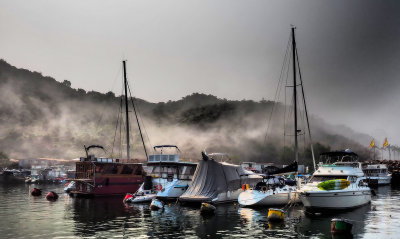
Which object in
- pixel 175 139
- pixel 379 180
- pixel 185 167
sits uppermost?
pixel 175 139

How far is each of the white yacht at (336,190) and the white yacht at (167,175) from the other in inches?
695

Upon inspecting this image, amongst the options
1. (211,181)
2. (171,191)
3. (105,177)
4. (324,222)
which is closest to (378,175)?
(211,181)

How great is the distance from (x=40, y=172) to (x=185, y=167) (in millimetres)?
66560

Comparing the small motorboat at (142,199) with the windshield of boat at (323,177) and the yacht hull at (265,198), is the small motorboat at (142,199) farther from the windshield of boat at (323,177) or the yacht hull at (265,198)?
the windshield of boat at (323,177)

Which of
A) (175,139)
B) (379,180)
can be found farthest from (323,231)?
(175,139)

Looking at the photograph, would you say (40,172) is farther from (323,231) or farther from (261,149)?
(261,149)

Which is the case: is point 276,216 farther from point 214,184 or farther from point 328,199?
point 214,184

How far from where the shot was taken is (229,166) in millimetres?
41000

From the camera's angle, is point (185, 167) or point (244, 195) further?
point (185, 167)

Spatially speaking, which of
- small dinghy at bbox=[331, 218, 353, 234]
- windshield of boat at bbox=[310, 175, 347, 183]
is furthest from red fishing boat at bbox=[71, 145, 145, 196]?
small dinghy at bbox=[331, 218, 353, 234]

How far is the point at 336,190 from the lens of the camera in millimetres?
31125

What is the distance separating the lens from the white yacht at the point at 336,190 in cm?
3053

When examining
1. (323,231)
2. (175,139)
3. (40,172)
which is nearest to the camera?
(323,231)

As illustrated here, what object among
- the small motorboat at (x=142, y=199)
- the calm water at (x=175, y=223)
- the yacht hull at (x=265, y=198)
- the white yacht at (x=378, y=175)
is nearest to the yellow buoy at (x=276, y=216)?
the calm water at (x=175, y=223)
